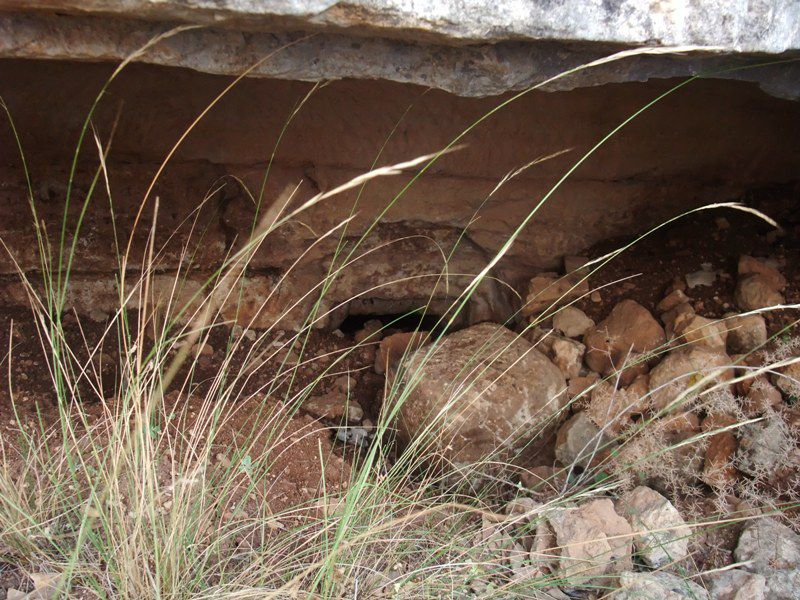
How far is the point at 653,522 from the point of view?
6.29 ft

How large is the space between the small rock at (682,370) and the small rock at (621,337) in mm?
154

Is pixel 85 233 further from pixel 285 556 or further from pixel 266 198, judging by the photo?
pixel 285 556

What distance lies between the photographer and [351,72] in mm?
1510

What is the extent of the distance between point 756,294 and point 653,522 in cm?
101

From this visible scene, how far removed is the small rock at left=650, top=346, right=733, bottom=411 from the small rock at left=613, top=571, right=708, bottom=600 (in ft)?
2.14

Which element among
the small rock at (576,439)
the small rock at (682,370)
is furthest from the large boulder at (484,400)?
the small rock at (682,370)

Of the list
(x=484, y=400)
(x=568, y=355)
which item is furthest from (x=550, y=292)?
(x=484, y=400)

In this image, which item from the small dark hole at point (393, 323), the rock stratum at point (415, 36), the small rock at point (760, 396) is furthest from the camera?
the small dark hole at point (393, 323)

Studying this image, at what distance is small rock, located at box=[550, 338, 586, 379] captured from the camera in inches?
103

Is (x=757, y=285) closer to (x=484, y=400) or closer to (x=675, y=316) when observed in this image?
(x=675, y=316)

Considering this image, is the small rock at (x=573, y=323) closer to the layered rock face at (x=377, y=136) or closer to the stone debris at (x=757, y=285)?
the layered rock face at (x=377, y=136)

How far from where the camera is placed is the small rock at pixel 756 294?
2498 mm

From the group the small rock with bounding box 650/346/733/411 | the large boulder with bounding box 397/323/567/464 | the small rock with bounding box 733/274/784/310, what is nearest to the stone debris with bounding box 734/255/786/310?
the small rock with bounding box 733/274/784/310

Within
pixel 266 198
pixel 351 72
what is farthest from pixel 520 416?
pixel 351 72
